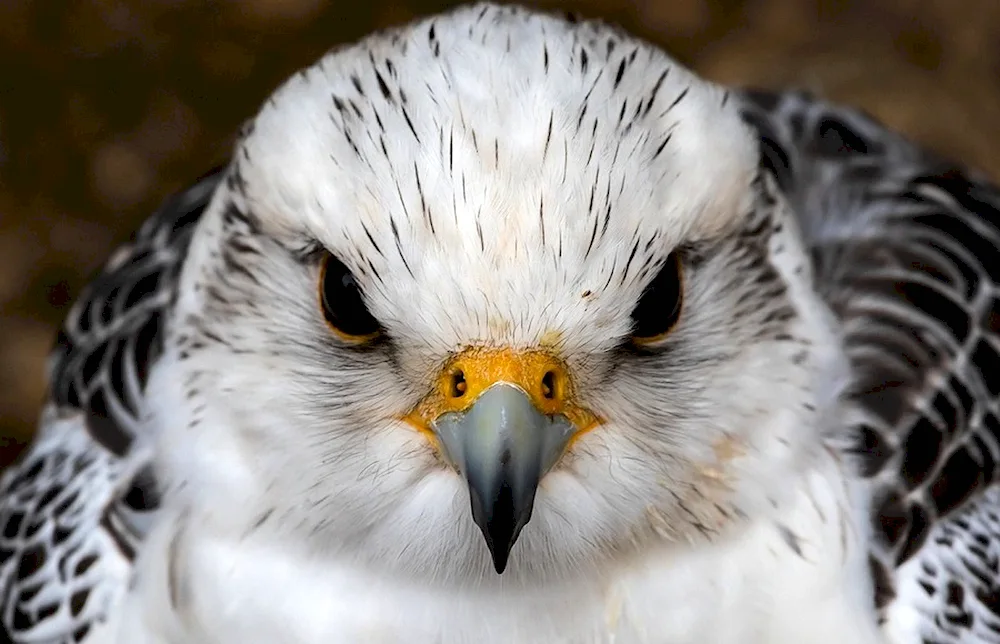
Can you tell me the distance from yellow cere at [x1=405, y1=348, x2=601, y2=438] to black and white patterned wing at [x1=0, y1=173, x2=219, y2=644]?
3.05 feet

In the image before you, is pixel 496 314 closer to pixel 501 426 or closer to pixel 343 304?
pixel 501 426

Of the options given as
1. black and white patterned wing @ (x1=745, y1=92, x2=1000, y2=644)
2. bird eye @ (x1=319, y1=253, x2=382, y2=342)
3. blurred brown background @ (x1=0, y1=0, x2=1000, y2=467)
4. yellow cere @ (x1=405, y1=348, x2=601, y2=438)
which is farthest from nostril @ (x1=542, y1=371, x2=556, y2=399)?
blurred brown background @ (x1=0, y1=0, x2=1000, y2=467)

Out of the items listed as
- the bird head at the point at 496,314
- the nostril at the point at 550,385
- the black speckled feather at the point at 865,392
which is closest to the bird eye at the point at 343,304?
the bird head at the point at 496,314

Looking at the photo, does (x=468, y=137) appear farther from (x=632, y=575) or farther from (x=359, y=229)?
(x=632, y=575)

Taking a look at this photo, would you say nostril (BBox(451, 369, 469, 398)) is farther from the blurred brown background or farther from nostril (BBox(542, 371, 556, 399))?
the blurred brown background

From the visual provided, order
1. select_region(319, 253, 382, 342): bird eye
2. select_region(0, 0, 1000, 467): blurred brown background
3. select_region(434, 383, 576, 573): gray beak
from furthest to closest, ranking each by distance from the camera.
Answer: select_region(0, 0, 1000, 467): blurred brown background
select_region(319, 253, 382, 342): bird eye
select_region(434, 383, 576, 573): gray beak

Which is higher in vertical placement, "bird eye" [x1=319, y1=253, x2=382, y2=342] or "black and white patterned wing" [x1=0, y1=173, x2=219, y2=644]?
"bird eye" [x1=319, y1=253, x2=382, y2=342]

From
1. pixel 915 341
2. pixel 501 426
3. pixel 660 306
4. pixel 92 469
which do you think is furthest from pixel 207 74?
pixel 501 426

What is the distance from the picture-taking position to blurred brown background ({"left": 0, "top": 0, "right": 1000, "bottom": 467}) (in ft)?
17.6

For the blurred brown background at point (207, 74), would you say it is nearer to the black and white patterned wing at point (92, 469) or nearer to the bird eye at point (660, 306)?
the black and white patterned wing at point (92, 469)

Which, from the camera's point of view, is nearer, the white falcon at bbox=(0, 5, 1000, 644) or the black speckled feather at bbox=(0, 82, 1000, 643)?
the white falcon at bbox=(0, 5, 1000, 644)

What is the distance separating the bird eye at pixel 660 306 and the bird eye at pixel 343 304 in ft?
1.36

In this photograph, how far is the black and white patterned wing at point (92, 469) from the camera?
288cm

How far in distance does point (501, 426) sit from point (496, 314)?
0.17 meters
